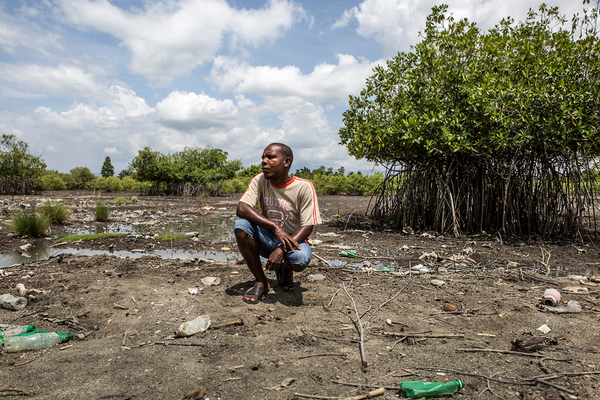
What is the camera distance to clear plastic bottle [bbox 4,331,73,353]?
226cm

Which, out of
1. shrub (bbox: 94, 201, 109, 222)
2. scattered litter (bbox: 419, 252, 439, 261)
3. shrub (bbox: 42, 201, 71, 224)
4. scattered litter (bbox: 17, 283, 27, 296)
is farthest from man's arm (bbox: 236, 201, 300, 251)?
shrub (bbox: 94, 201, 109, 222)

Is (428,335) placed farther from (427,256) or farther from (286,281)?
(427,256)

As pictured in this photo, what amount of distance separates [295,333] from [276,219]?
1.15m

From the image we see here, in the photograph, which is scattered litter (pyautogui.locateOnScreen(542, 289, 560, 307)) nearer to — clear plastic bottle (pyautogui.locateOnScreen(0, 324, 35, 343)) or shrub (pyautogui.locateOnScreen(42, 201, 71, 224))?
clear plastic bottle (pyautogui.locateOnScreen(0, 324, 35, 343))

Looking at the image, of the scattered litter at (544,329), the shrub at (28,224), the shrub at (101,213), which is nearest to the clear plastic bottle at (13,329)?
the scattered litter at (544,329)

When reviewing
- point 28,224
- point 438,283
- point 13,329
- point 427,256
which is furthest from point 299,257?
point 28,224

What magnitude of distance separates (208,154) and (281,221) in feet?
92.9

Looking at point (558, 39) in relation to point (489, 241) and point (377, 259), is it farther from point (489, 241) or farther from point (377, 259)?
point (377, 259)

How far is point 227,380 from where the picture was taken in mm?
1984

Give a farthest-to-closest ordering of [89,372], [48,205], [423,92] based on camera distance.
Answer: [48,205], [423,92], [89,372]

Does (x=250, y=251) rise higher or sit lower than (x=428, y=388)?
higher

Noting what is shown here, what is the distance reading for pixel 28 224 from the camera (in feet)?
23.2

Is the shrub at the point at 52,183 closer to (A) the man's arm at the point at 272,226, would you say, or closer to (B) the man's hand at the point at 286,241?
(A) the man's arm at the point at 272,226

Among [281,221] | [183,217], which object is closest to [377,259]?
[281,221]
